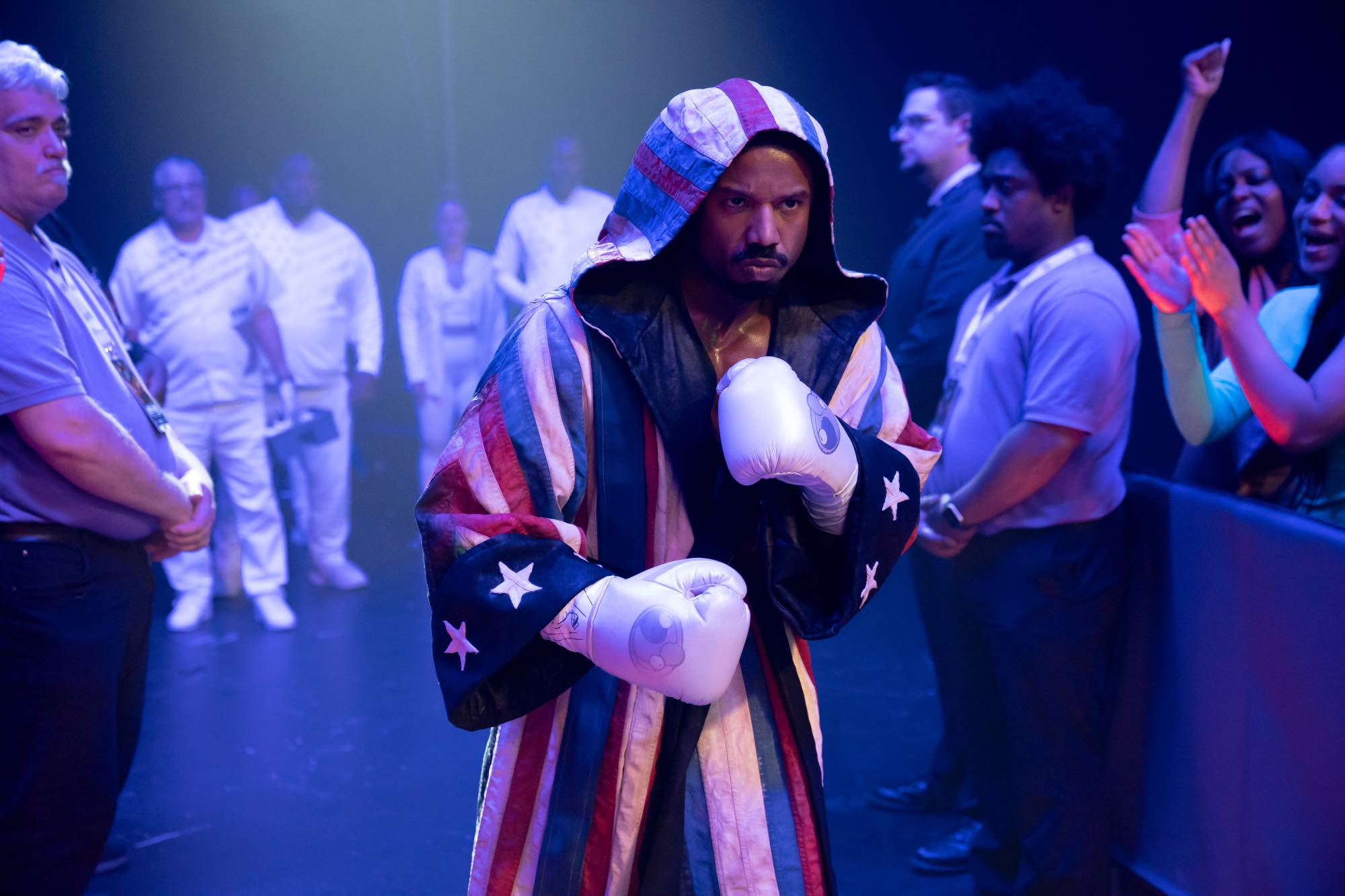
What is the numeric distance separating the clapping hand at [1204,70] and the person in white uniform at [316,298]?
4.30m

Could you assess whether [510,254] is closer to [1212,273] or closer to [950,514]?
[950,514]

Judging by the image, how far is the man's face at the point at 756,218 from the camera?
152 centimetres

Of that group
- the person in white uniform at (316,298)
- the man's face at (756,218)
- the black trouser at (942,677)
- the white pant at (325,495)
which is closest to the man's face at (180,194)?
the person in white uniform at (316,298)

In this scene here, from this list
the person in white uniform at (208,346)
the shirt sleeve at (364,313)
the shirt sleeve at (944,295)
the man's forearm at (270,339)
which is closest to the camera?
the shirt sleeve at (944,295)

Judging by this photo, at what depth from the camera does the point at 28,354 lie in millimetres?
2020

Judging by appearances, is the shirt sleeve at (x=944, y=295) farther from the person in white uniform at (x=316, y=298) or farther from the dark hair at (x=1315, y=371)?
the person in white uniform at (x=316, y=298)

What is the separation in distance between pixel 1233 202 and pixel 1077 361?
0.68 metres

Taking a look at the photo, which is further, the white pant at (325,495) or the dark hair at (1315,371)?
the white pant at (325,495)

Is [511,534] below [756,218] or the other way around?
below

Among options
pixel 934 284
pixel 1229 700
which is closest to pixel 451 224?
pixel 934 284

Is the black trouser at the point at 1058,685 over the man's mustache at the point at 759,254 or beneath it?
beneath

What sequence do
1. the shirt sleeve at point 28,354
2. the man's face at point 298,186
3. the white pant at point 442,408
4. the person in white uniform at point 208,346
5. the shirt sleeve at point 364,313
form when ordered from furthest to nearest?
1. the white pant at point 442,408
2. the shirt sleeve at point 364,313
3. the man's face at point 298,186
4. the person in white uniform at point 208,346
5. the shirt sleeve at point 28,354

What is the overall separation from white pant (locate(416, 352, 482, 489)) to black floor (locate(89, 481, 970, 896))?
1.48 meters

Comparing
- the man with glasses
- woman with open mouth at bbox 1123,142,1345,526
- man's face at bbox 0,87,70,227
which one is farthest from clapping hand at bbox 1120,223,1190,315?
man's face at bbox 0,87,70,227
